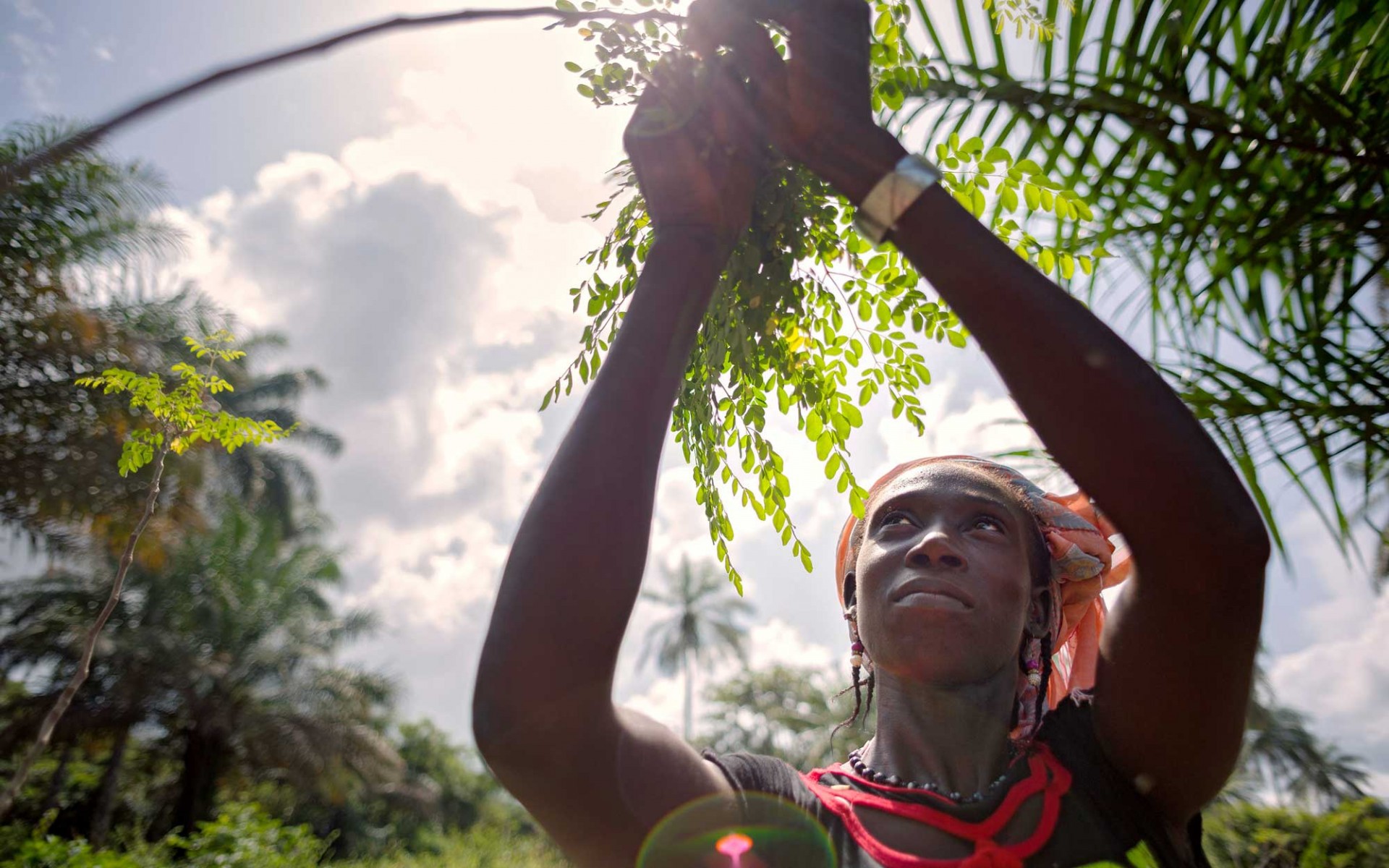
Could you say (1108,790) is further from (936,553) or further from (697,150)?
(697,150)

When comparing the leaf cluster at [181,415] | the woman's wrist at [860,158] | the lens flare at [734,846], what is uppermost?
the leaf cluster at [181,415]

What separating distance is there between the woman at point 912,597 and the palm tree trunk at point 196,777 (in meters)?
23.1

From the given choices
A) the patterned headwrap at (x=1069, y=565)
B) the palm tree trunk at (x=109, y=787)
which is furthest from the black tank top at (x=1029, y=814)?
the palm tree trunk at (x=109, y=787)

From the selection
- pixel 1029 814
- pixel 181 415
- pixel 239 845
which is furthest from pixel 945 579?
pixel 239 845

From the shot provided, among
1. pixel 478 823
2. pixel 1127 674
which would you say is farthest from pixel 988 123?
pixel 478 823

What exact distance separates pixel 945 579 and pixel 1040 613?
1.43 feet

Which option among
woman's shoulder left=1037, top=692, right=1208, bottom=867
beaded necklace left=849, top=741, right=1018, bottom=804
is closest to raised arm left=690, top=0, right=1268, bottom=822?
woman's shoulder left=1037, top=692, right=1208, bottom=867

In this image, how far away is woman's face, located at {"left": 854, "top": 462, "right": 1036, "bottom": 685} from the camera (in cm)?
163

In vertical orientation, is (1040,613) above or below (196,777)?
below

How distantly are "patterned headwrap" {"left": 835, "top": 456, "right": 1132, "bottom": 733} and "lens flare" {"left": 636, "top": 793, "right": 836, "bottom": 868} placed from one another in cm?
59

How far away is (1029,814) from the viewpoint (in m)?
1.51

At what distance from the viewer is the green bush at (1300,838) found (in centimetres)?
836

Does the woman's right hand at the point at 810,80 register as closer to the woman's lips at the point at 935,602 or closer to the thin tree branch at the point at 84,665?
the woman's lips at the point at 935,602

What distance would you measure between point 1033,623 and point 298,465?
2451cm
